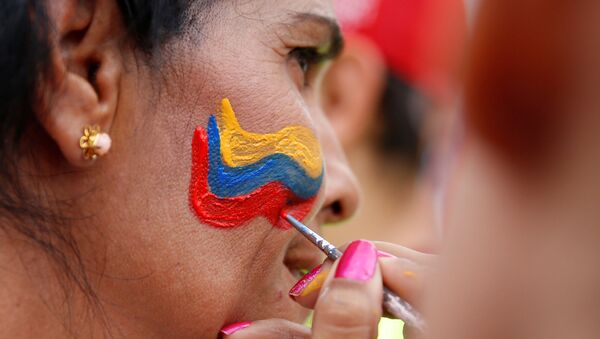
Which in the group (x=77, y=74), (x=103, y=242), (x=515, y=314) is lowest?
(x=103, y=242)

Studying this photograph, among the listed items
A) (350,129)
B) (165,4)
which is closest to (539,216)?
(165,4)

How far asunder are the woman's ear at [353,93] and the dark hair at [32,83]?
1868mm

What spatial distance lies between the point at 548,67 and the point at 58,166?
0.85m

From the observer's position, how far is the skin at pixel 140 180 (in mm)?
1301

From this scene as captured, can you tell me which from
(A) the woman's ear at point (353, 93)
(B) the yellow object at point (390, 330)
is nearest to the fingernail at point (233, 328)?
(B) the yellow object at point (390, 330)

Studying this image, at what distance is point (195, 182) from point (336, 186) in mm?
335

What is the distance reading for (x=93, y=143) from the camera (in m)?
1.30

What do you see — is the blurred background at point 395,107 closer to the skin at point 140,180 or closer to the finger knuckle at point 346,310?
the skin at point 140,180

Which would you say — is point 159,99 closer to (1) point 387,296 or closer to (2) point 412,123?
(1) point 387,296

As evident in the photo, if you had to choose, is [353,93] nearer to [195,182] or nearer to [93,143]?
[195,182]

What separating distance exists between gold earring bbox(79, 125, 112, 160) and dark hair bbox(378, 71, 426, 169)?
2.03 meters

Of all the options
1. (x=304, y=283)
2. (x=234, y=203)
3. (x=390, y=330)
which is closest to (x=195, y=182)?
(x=234, y=203)

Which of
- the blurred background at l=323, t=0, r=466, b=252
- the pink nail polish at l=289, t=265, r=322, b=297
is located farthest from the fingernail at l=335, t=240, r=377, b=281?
the blurred background at l=323, t=0, r=466, b=252

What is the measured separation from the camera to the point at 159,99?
137 cm
